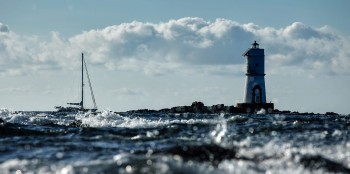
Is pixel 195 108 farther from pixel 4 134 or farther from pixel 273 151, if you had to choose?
pixel 273 151

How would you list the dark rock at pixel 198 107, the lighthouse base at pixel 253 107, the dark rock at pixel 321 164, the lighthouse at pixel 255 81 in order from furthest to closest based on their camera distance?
the dark rock at pixel 198 107 → the lighthouse base at pixel 253 107 → the lighthouse at pixel 255 81 → the dark rock at pixel 321 164

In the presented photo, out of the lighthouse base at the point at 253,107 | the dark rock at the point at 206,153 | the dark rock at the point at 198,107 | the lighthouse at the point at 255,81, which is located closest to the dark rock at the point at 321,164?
the dark rock at the point at 206,153

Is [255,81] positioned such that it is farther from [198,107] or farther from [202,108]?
[198,107]

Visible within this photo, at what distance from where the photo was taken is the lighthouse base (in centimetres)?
5744

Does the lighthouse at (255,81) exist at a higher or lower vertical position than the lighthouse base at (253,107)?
higher

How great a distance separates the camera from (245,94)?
58438 millimetres

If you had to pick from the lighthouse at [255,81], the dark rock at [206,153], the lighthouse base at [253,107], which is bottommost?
the dark rock at [206,153]

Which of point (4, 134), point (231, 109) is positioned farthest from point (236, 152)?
point (231, 109)

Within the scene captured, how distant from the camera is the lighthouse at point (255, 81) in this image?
2212 inches

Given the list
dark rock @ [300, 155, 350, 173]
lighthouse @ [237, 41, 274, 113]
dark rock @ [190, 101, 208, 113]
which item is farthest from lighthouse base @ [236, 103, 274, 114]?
dark rock @ [300, 155, 350, 173]

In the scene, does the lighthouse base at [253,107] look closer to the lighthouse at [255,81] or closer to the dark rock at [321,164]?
the lighthouse at [255,81]

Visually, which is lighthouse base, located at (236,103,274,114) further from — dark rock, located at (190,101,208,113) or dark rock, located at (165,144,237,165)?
dark rock, located at (165,144,237,165)

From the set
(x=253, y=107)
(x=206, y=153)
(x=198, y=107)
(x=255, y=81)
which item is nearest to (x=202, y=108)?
(x=198, y=107)

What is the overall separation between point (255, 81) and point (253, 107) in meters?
3.51
